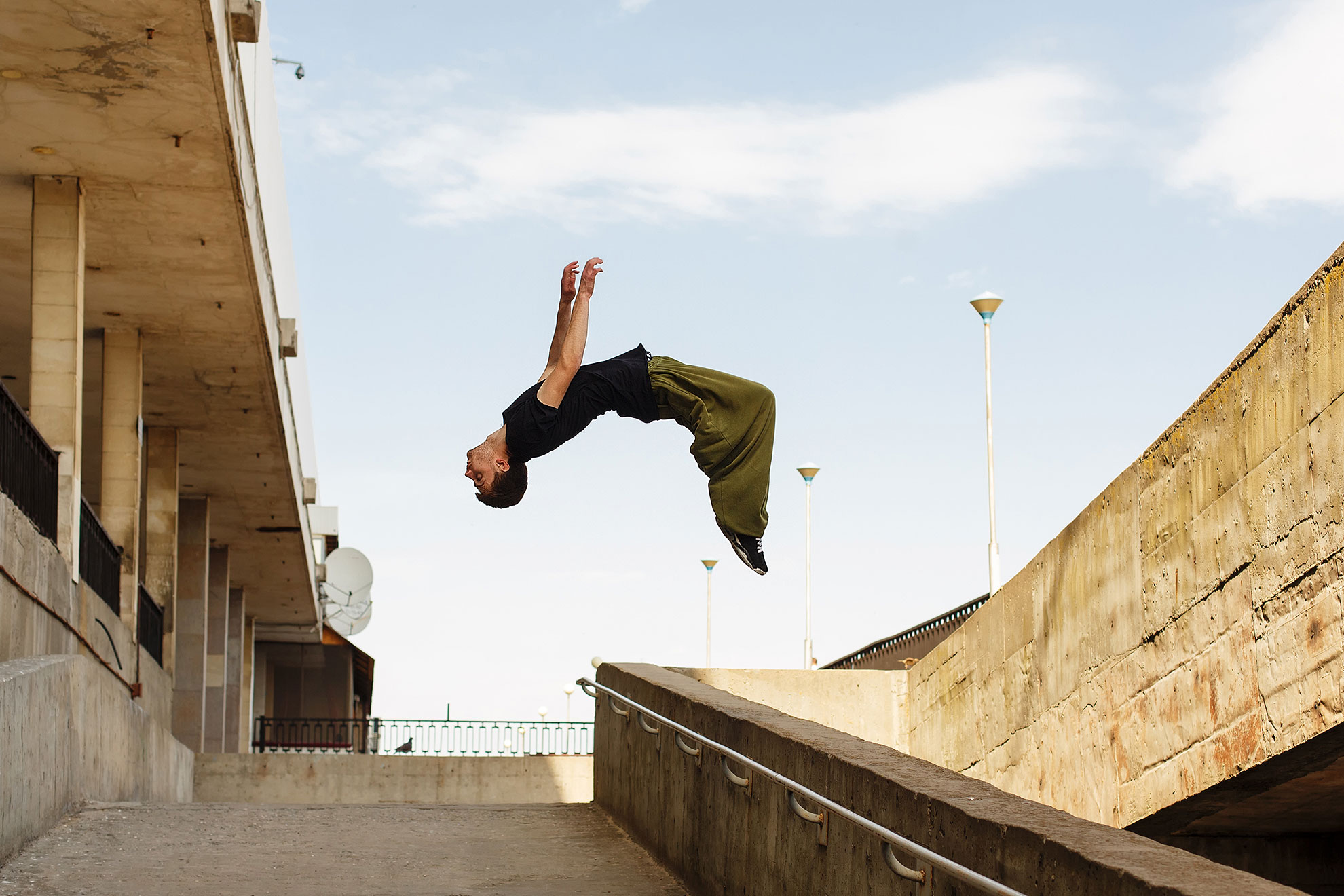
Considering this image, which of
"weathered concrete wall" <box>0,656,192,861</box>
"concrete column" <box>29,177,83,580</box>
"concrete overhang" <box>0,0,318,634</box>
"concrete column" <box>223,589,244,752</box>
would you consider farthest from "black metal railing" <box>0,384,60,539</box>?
"concrete column" <box>223,589,244,752</box>

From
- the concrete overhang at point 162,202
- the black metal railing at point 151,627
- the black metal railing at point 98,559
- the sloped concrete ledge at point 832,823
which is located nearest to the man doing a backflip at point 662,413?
the sloped concrete ledge at point 832,823

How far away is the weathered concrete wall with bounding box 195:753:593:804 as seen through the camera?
21.6m

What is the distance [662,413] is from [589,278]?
75 centimetres

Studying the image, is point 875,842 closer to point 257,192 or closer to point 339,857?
point 339,857

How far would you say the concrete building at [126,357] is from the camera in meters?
10.8

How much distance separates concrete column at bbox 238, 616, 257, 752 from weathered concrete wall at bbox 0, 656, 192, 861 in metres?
18.3

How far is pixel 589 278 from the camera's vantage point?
6430 mm

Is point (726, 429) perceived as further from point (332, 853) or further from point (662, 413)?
point (332, 853)

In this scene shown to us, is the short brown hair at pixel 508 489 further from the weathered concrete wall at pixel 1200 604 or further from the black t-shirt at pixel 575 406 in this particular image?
the weathered concrete wall at pixel 1200 604

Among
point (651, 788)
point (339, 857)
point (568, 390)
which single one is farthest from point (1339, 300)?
point (339, 857)

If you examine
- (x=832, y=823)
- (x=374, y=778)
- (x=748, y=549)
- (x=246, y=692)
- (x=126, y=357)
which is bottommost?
(x=374, y=778)

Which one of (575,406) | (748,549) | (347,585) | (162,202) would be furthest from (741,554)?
(347,585)

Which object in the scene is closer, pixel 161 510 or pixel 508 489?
pixel 508 489

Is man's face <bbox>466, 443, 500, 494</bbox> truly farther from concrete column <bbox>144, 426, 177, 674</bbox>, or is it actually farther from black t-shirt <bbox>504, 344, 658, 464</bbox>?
concrete column <bbox>144, 426, 177, 674</bbox>
